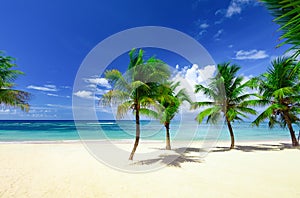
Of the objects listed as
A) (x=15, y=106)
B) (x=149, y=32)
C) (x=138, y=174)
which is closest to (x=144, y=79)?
(x=149, y=32)

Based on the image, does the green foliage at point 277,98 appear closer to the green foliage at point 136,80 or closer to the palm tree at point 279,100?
the palm tree at point 279,100

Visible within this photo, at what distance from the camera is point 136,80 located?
23.9ft

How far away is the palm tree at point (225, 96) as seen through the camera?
11.0 metres

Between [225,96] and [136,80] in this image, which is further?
[225,96]

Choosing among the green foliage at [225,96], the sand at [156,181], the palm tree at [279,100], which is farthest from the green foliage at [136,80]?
the palm tree at [279,100]

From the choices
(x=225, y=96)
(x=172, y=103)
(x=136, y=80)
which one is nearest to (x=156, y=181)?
(x=136, y=80)

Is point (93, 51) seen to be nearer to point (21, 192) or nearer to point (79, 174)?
point (79, 174)

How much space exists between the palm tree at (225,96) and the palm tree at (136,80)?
526cm

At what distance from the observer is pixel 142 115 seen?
9242mm

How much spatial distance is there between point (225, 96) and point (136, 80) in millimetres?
7138

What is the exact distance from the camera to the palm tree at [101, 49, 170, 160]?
7023 mm

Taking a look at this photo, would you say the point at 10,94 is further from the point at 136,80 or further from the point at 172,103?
the point at 172,103

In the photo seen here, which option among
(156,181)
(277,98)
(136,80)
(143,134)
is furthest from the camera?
(143,134)

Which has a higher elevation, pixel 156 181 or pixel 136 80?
pixel 136 80
